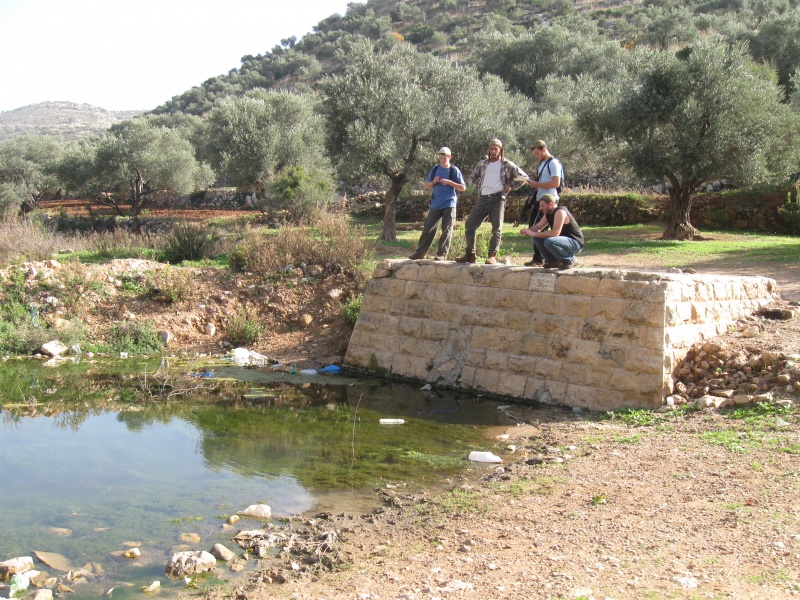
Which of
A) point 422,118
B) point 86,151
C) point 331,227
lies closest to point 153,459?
point 331,227

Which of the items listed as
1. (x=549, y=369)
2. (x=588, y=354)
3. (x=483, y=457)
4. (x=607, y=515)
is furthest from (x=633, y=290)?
(x=607, y=515)

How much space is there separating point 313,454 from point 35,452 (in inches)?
112

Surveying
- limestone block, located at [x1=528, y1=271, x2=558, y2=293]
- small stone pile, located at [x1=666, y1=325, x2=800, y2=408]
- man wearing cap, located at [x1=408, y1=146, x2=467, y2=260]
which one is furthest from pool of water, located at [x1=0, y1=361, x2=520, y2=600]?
man wearing cap, located at [x1=408, y1=146, x2=467, y2=260]

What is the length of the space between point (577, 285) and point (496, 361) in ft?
4.82

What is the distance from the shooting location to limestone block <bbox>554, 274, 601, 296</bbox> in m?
8.23

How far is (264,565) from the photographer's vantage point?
174 inches

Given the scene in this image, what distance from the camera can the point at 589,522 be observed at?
15.5 feet

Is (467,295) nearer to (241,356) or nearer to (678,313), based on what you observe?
(678,313)

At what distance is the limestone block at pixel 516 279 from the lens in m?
8.86

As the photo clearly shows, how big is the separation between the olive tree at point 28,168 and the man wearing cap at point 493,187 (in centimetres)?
2998

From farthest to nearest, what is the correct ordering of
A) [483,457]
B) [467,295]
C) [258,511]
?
[467,295] → [483,457] → [258,511]

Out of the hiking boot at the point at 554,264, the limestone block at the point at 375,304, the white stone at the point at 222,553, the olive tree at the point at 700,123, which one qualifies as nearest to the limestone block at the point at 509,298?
the hiking boot at the point at 554,264

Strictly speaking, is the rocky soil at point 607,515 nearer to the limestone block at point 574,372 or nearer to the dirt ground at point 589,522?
A: the dirt ground at point 589,522

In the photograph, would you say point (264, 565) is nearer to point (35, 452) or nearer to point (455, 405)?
point (35, 452)
